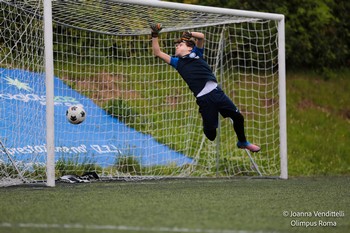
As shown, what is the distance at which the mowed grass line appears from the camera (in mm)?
5443

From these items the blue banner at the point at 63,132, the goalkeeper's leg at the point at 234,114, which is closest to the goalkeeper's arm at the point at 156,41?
the goalkeeper's leg at the point at 234,114

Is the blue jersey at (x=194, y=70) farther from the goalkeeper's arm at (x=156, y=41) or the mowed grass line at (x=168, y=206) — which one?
the mowed grass line at (x=168, y=206)

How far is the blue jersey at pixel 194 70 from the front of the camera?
30.6 ft

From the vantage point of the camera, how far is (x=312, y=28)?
16.5 metres

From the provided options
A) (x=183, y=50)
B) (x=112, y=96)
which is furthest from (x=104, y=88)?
(x=183, y=50)

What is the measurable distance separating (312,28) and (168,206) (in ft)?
34.8

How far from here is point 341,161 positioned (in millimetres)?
13719

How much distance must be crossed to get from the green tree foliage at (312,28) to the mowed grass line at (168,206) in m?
7.01

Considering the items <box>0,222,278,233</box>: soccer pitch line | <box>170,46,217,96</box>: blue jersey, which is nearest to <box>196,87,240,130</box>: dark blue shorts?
<box>170,46,217,96</box>: blue jersey

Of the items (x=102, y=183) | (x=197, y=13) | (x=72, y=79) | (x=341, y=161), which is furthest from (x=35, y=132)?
(x=341, y=161)

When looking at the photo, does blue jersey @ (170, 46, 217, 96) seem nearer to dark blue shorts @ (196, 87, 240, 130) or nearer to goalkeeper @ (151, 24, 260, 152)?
goalkeeper @ (151, 24, 260, 152)

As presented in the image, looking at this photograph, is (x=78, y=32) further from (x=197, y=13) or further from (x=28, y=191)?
(x=28, y=191)

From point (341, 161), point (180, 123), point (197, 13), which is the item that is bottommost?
point (341, 161)

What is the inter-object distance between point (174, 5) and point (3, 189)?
312cm
